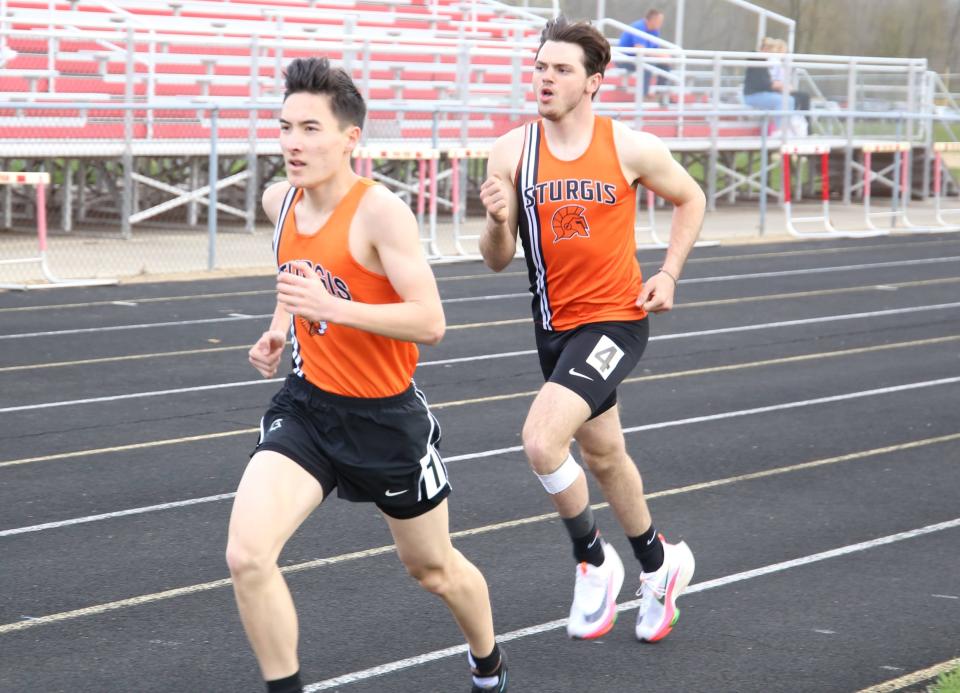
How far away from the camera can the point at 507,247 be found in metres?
5.14

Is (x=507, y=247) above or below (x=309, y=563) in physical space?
above

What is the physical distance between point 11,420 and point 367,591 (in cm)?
375

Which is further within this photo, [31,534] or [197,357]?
A: [197,357]

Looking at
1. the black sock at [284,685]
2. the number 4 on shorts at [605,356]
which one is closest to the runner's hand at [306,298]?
the black sock at [284,685]

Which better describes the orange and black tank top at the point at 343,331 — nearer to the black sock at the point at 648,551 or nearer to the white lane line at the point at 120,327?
the black sock at the point at 648,551

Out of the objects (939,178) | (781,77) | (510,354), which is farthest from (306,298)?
(781,77)

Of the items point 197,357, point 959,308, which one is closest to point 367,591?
point 197,357

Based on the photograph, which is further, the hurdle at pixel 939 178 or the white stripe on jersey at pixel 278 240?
the hurdle at pixel 939 178

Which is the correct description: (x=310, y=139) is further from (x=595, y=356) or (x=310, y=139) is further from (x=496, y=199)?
(x=595, y=356)

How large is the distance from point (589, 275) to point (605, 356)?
30 centimetres

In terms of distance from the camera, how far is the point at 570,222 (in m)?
5.21

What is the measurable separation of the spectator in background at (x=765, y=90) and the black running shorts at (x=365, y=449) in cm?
2314

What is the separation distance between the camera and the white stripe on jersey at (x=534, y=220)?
17.2ft

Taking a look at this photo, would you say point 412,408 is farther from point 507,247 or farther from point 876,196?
point 876,196
